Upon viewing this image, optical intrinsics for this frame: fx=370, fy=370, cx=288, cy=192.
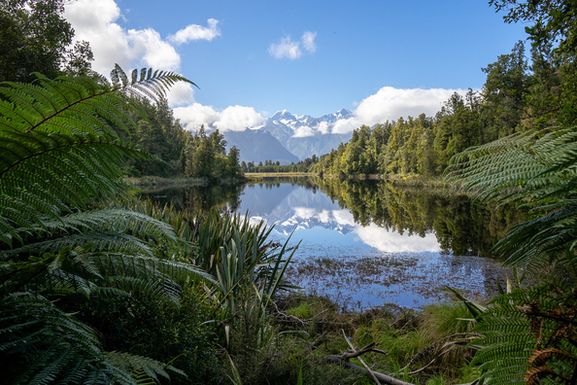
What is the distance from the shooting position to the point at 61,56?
41.0ft

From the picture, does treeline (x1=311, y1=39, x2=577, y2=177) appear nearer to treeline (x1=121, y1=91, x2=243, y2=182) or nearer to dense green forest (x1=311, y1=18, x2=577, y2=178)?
dense green forest (x1=311, y1=18, x2=577, y2=178)

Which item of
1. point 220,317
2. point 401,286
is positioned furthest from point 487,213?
point 220,317

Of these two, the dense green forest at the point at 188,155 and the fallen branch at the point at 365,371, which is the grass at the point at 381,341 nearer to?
the fallen branch at the point at 365,371

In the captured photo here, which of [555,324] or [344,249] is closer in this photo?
[555,324]

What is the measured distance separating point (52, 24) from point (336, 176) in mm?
85085

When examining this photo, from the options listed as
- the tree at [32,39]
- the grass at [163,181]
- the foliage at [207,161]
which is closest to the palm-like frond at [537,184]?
the tree at [32,39]

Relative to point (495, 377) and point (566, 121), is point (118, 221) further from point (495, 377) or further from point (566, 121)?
point (566, 121)

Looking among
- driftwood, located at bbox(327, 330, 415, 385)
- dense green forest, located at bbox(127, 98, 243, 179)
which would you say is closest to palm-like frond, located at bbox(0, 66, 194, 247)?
driftwood, located at bbox(327, 330, 415, 385)

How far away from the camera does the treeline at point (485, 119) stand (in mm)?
6436

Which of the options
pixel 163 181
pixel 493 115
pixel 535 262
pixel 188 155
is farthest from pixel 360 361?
pixel 188 155

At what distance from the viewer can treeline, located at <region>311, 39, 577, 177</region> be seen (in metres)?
6.44

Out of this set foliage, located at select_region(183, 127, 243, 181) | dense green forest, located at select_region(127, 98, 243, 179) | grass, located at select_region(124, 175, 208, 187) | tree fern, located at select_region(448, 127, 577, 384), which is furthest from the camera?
foliage, located at select_region(183, 127, 243, 181)

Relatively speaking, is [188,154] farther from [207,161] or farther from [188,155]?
[207,161]

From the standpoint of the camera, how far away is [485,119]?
34.1 m
